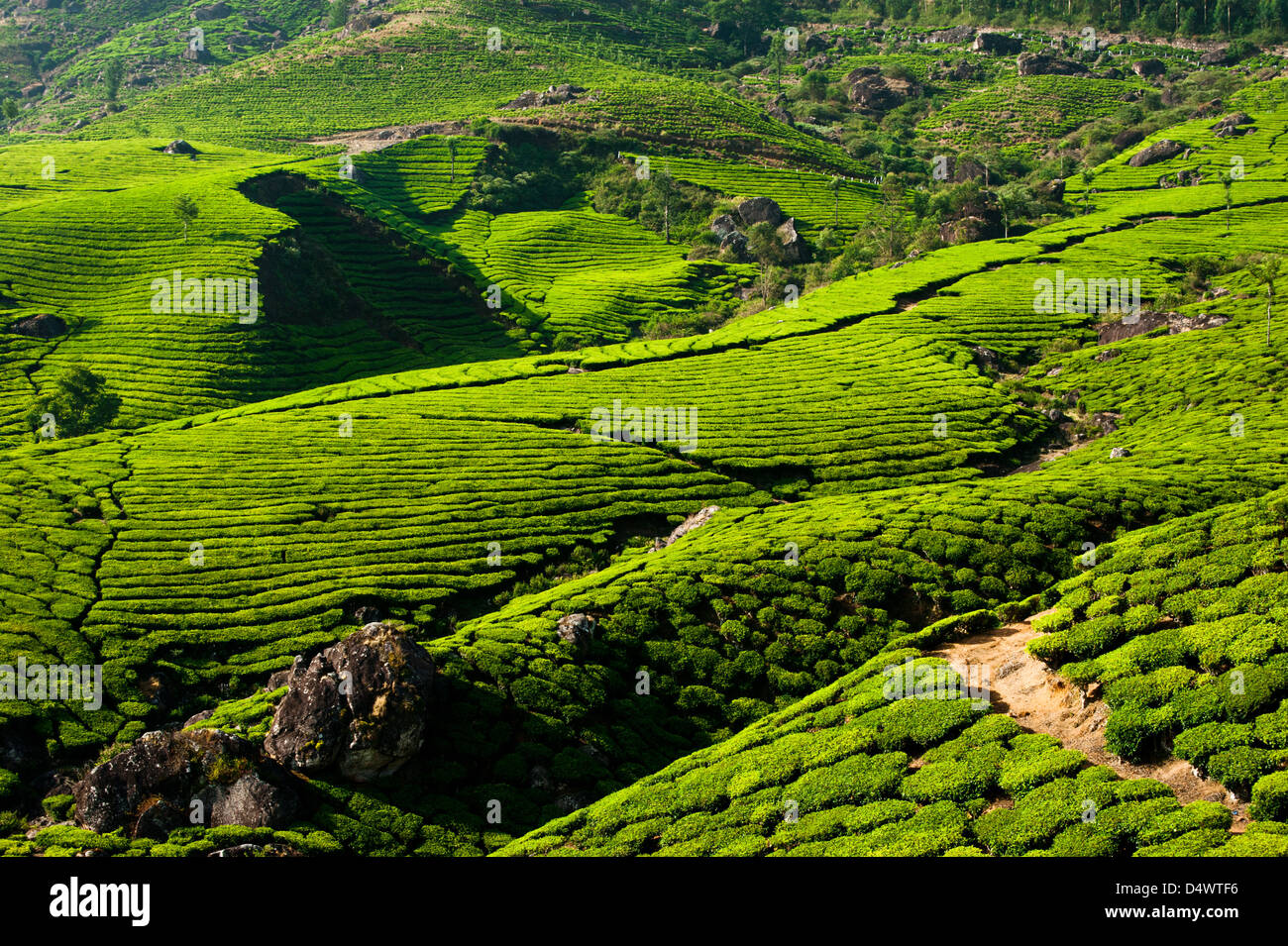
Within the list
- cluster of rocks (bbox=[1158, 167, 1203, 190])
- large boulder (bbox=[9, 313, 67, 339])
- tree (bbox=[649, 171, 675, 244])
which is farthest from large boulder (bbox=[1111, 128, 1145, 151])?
large boulder (bbox=[9, 313, 67, 339])

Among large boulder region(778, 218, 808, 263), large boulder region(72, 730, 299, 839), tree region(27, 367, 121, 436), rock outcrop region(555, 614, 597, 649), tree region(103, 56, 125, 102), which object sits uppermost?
tree region(103, 56, 125, 102)

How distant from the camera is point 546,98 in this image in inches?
6462

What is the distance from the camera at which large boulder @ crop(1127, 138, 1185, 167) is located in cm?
14562

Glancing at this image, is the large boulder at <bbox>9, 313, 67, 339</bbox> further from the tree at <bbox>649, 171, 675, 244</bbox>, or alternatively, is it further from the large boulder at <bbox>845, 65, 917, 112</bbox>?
the large boulder at <bbox>845, 65, 917, 112</bbox>

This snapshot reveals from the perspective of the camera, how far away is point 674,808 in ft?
81.1

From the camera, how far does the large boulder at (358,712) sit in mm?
27547

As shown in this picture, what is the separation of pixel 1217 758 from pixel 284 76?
19509 cm

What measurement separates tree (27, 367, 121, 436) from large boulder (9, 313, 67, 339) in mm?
12462

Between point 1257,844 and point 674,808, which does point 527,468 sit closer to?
point 674,808

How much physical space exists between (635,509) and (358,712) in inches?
960

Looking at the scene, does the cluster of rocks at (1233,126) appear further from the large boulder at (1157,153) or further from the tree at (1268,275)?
the tree at (1268,275)

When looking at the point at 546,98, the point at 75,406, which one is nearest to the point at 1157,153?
the point at 546,98

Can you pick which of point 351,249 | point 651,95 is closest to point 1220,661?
point 351,249

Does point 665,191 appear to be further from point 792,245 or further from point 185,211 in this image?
point 185,211
